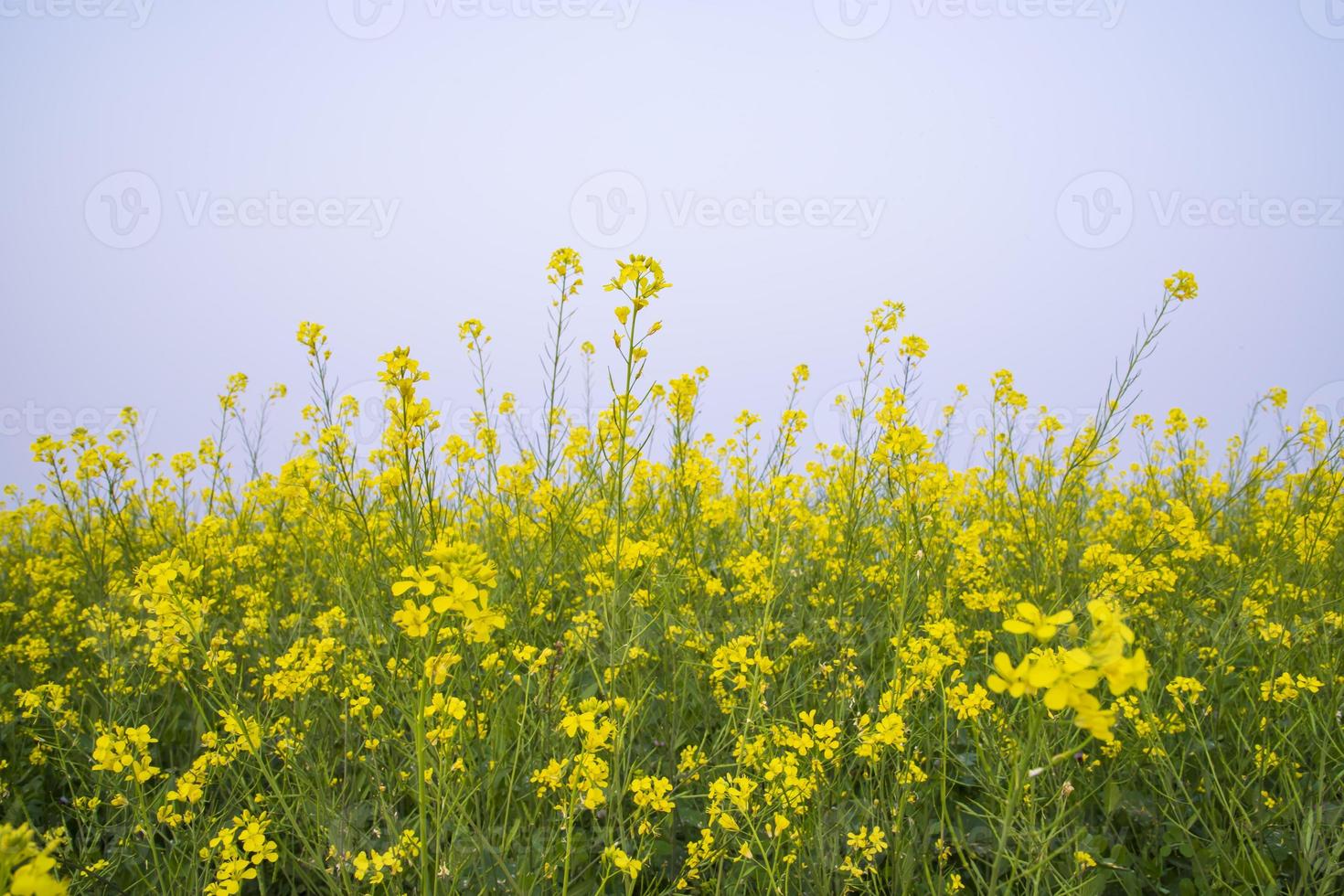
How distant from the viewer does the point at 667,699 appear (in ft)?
8.79

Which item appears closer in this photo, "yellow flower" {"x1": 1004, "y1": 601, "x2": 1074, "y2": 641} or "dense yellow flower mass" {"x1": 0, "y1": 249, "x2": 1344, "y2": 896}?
"yellow flower" {"x1": 1004, "y1": 601, "x2": 1074, "y2": 641}

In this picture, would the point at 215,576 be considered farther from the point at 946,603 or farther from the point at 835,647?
the point at 946,603

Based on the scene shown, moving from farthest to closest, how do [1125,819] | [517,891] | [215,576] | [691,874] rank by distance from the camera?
[215,576], [1125,819], [691,874], [517,891]

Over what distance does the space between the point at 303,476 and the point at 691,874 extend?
1.87m

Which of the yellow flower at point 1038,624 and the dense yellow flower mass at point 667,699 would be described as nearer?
the yellow flower at point 1038,624

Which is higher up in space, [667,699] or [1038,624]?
[1038,624]

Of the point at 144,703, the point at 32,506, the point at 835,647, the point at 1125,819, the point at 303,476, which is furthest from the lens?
the point at 32,506

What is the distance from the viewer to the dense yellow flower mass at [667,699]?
5.48 ft

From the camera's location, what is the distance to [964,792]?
2.55 meters

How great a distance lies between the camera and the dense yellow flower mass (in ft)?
5.48

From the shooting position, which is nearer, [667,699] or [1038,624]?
[1038,624]

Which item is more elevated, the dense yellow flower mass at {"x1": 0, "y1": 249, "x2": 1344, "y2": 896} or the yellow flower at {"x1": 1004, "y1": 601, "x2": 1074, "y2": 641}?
the yellow flower at {"x1": 1004, "y1": 601, "x2": 1074, "y2": 641}

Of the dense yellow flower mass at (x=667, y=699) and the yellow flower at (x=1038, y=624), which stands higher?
the yellow flower at (x=1038, y=624)

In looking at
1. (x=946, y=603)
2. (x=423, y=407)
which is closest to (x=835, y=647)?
(x=946, y=603)
